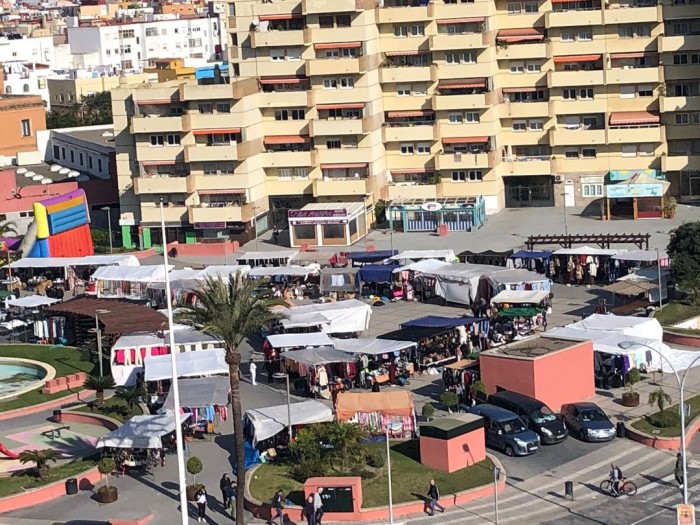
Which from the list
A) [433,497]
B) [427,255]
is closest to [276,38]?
[427,255]

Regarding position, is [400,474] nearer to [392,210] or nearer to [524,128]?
[392,210]

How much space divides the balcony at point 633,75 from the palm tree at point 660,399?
148 feet

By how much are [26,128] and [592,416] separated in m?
73.3

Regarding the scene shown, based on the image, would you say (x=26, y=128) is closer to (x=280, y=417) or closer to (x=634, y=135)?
(x=634, y=135)

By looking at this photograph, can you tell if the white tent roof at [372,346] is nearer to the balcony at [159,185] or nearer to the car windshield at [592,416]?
the car windshield at [592,416]

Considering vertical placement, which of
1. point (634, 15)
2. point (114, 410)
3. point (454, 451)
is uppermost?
point (634, 15)

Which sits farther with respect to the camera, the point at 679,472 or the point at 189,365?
the point at 189,365

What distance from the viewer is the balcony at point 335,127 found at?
9931 centimetres

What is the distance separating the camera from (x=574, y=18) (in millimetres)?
100812

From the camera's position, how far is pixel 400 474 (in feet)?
172

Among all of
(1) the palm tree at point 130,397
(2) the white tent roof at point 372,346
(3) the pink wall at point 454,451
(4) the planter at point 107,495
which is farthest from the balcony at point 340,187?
(4) the planter at point 107,495

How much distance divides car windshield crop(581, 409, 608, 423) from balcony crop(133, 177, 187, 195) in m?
47.2

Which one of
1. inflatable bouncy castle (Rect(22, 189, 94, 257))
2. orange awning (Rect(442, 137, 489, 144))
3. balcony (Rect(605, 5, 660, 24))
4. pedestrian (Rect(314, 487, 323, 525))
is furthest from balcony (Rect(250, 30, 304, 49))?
pedestrian (Rect(314, 487, 323, 525))

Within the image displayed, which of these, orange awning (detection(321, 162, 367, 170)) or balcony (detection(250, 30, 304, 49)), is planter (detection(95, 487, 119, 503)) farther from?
balcony (detection(250, 30, 304, 49))
